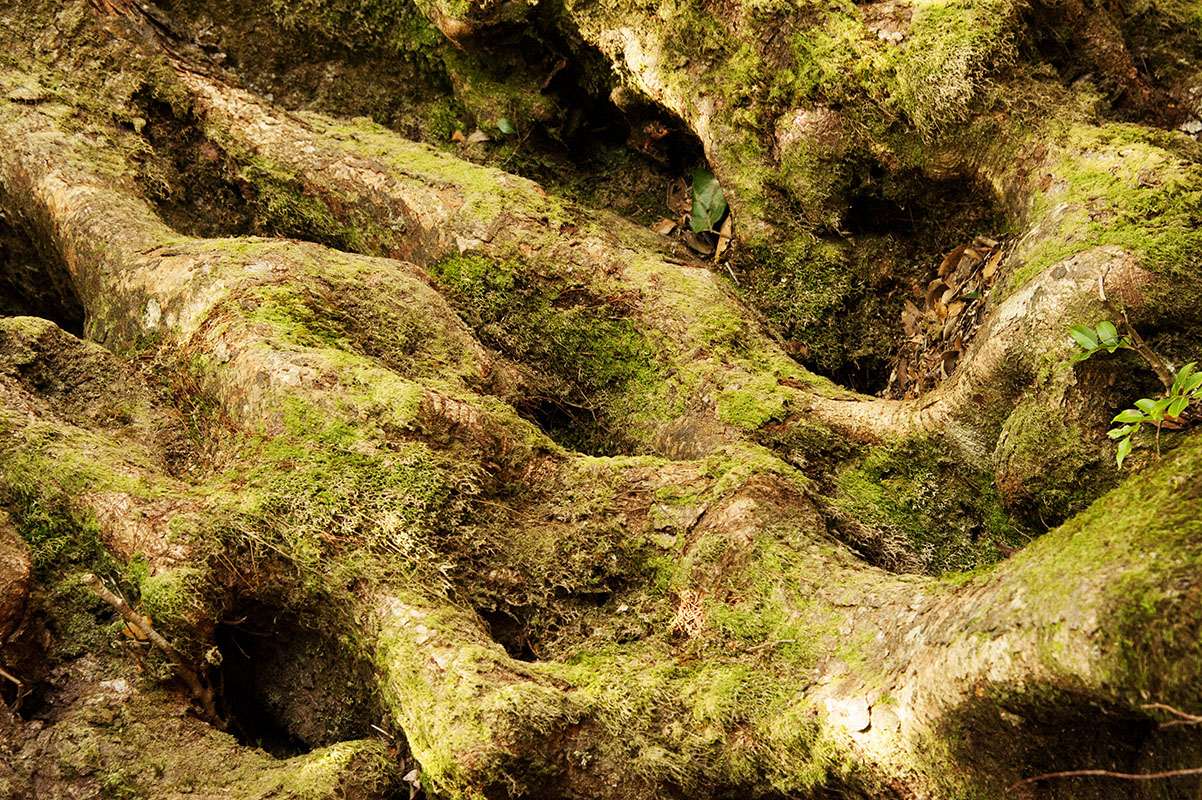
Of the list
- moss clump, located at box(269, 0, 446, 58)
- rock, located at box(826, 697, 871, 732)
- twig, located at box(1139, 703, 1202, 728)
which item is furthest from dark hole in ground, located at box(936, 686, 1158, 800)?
moss clump, located at box(269, 0, 446, 58)

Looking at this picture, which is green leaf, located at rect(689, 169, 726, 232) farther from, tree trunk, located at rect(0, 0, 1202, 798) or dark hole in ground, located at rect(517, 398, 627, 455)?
dark hole in ground, located at rect(517, 398, 627, 455)

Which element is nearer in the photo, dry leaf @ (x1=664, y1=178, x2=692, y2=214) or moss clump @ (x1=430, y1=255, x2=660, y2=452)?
moss clump @ (x1=430, y1=255, x2=660, y2=452)

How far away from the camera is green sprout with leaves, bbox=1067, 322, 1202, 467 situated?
2.66m

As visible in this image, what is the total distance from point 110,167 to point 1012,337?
5023mm

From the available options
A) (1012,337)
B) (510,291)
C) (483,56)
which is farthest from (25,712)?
(483,56)

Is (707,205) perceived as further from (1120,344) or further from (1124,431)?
(1124,431)

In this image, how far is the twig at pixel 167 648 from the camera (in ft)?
10.8

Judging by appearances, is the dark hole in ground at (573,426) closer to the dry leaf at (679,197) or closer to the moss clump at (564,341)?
the moss clump at (564,341)

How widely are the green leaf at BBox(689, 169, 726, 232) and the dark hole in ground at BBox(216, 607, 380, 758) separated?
11.2 ft

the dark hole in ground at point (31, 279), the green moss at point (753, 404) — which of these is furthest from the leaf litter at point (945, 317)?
the dark hole in ground at point (31, 279)

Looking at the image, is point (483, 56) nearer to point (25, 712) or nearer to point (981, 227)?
point (981, 227)

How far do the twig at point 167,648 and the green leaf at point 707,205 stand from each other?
380 cm

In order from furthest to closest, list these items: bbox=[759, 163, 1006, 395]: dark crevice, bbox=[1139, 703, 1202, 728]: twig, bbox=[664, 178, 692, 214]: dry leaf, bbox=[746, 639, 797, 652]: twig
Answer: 1. bbox=[664, 178, 692, 214]: dry leaf
2. bbox=[759, 163, 1006, 395]: dark crevice
3. bbox=[746, 639, 797, 652]: twig
4. bbox=[1139, 703, 1202, 728]: twig

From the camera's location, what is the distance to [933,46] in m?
4.38
